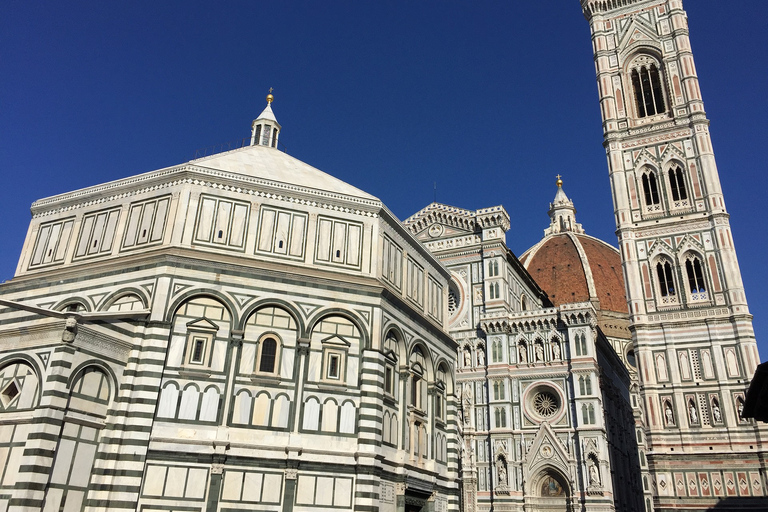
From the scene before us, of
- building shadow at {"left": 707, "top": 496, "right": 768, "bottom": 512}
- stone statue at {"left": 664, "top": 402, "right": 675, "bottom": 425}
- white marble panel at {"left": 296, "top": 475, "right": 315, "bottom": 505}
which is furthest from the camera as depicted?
stone statue at {"left": 664, "top": 402, "right": 675, "bottom": 425}

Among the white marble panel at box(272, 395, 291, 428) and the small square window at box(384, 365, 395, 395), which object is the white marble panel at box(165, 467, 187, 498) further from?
the small square window at box(384, 365, 395, 395)

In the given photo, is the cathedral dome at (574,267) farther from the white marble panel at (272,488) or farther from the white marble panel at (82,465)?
the white marble panel at (82,465)

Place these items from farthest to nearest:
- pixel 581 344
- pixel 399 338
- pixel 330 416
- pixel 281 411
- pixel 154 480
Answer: pixel 581 344 < pixel 399 338 < pixel 330 416 < pixel 281 411 < pixel 154 480

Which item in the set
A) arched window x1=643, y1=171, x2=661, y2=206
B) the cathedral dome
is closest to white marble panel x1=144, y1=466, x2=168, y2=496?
arched window x1=643, y1=171, x2=661, y2=206

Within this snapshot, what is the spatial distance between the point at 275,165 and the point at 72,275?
7921 mm

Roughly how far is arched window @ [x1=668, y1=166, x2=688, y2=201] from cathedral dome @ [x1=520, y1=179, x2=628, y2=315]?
119ft

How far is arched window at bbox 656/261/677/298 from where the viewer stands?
1558 inches

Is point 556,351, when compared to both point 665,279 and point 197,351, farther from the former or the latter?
point 197,351

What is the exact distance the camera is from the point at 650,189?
42.8 metres

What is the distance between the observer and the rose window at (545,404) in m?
39.6

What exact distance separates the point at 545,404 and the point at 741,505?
11855 mm

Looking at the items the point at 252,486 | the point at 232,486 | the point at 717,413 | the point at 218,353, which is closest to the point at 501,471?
the point at 717,413

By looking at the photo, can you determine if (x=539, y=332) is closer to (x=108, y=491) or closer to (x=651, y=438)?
(x=651, y=438)

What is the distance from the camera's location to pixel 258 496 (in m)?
15.8
